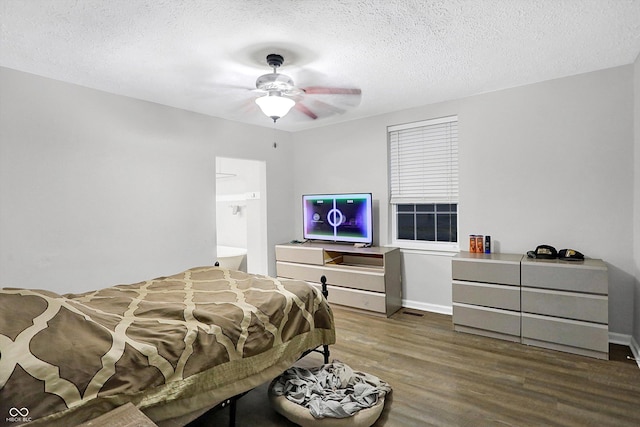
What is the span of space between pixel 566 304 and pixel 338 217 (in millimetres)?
2746

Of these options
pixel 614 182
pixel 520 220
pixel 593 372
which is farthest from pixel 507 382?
pixel 614 182

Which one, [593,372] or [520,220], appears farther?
[520,220]

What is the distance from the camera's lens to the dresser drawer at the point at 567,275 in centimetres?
289

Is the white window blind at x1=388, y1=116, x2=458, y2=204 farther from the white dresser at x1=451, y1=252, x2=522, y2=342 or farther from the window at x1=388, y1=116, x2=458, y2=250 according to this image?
the white dresser at x1=451, y1=252, x2=522, y2=342

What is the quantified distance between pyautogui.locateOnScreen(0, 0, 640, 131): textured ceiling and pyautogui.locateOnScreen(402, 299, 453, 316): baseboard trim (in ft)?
8.40

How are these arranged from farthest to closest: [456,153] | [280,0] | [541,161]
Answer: [456,153]
[541,161]
[280,0]

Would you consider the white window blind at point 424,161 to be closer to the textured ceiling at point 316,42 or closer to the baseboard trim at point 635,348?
the textured ceiling at point 316,42

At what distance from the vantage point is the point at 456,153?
411 centimetres

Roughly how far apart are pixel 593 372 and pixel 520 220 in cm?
151

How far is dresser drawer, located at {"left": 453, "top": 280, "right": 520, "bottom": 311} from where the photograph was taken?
3257 millimetres

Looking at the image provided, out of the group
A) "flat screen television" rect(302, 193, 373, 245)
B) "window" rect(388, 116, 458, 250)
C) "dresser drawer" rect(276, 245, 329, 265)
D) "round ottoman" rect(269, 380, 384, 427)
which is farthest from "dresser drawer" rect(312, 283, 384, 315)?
"round ottoman" rect(269, 380, 384, 427)

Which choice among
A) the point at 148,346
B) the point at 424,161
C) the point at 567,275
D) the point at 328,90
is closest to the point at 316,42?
the point at 328,90

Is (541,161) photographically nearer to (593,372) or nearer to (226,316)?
(593,372)

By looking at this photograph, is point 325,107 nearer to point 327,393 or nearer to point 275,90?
point 275,90
